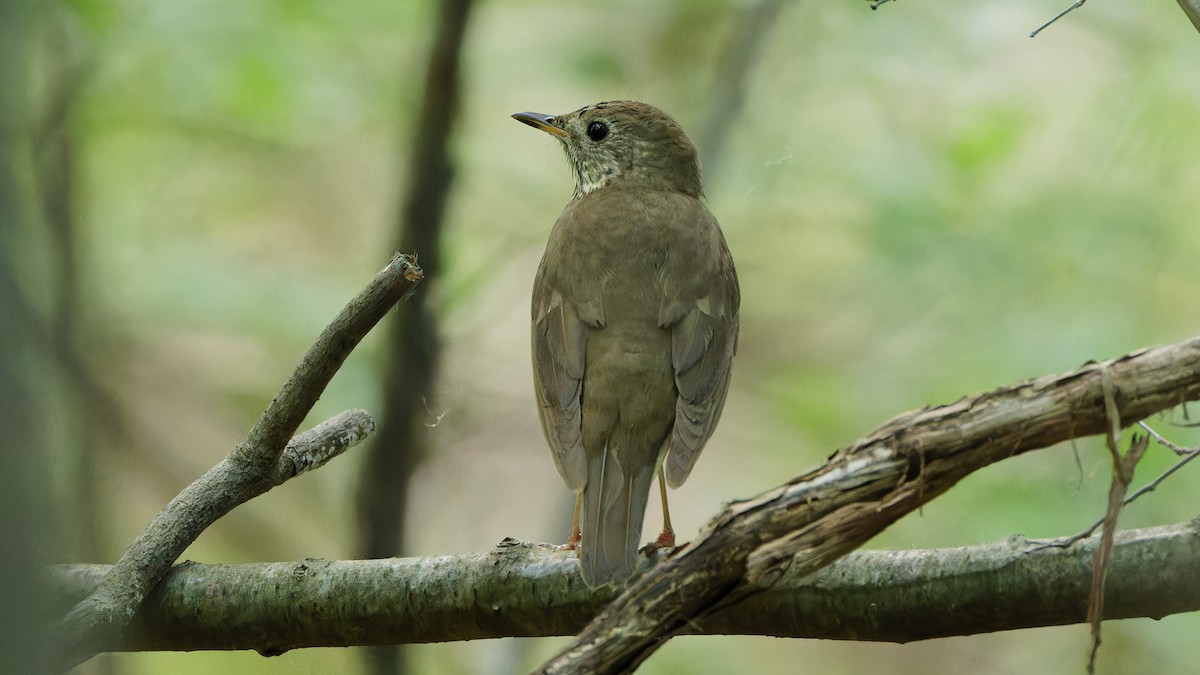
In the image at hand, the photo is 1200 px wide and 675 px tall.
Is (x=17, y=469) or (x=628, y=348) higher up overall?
(x=628, y=348)

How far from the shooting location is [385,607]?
3377 mm

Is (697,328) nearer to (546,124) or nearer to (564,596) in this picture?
(564,596)

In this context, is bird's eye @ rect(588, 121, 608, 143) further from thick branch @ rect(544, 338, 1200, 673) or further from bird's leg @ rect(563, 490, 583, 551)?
thick branch @ rect(544, 338, 1200, 673)

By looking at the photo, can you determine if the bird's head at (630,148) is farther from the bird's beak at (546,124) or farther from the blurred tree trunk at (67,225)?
the blurred tree trunk at (67,225)

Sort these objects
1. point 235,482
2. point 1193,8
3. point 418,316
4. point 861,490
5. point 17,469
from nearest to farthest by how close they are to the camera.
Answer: point 17,469
point 861,490
point 1193,8
point 235,482
point 418,316

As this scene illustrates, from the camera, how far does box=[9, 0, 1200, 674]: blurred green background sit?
5.76m

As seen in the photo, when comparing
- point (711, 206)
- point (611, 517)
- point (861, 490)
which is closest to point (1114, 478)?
point (861, 490)

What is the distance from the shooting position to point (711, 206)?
7.19 m

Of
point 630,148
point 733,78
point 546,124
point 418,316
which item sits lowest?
point 418,316

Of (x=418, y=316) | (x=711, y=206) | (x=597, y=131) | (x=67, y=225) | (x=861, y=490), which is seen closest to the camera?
(x=861, y=490)

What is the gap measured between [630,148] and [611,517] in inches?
90.6

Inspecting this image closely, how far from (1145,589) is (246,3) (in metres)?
4.86

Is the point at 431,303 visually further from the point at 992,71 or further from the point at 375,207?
the point at 992,71

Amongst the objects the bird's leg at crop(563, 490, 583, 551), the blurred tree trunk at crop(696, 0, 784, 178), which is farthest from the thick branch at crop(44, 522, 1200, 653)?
the blurred tree trunk at crop(696, 0, 784, 178)
